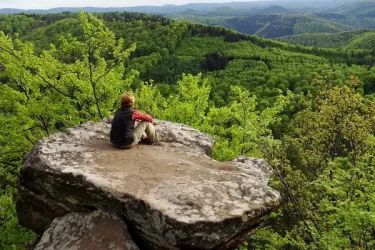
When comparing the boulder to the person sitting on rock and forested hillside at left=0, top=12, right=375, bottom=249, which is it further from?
forested hillside at left=0, top=12, right=375, bottom=249

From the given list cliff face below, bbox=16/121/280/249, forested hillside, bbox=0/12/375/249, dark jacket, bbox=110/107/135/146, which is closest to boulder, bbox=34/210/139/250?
cliff face below, bbox=16/121/280/249

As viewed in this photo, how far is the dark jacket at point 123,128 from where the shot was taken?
14789mm

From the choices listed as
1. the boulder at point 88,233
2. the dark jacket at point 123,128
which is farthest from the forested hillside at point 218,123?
the boulder at point 88,233

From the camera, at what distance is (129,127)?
49.6 feet

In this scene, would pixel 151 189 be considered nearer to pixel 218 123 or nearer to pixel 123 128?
pixel 123 128

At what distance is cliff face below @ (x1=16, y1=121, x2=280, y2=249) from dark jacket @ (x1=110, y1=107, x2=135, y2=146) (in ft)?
1.33

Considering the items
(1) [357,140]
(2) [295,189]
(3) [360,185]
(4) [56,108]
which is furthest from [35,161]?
(1) [357,140]

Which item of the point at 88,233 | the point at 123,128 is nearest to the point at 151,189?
the point at 88,233

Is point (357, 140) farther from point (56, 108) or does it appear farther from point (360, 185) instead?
point (56, 108)

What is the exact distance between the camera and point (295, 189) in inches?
1032

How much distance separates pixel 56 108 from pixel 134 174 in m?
10.9

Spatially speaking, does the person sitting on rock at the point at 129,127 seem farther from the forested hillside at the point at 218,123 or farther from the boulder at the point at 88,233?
the forested hillside at the point at 218,123

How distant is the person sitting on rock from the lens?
14828 millimetres

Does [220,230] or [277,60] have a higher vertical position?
[220,230]
